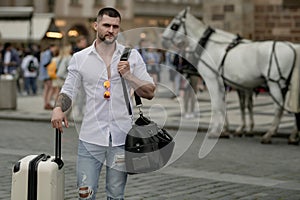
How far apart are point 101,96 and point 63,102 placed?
28 cm

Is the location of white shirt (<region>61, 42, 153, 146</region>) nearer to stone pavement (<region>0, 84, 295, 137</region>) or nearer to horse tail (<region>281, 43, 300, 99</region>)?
stone pavement (<region>0, 84, 295, 137</region>)

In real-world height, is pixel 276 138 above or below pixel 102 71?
below

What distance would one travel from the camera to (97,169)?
5766mm

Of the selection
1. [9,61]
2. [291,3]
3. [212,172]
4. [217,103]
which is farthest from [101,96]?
[9,61]

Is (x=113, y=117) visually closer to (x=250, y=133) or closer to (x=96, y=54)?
(x=96, y=54)

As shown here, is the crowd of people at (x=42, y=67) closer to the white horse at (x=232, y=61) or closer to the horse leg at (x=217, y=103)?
the white horse at (x=232, y=61)

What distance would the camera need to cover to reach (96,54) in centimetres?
573

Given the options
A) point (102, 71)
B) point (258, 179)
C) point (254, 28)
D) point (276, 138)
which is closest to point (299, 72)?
point (276, 138)

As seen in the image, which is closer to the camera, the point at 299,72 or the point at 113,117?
the point at 113,117

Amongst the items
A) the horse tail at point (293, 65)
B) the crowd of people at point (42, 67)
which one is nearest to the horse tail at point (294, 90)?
the horse tail at point (293, 65)

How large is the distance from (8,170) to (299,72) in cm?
563

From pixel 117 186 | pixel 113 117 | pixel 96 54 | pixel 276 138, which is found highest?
pixel 96 54

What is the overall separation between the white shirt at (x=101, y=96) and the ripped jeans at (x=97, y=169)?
0.06 meters

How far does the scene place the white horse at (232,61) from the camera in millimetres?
13430
